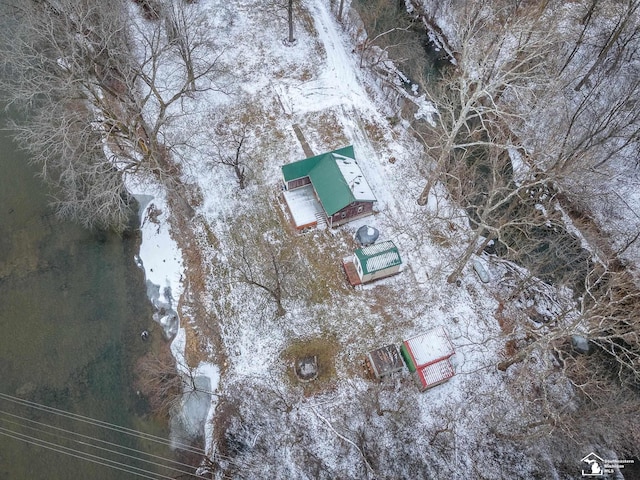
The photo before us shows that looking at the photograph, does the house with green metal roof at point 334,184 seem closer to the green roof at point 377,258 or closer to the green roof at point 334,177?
the green roof at point 334,177

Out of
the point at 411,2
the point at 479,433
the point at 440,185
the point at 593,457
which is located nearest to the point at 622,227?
the point at 440,185

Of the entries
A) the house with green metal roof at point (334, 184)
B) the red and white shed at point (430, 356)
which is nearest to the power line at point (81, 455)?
the red and white shed at point (430, 356)

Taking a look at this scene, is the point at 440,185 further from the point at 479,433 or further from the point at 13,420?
the point at 13,420

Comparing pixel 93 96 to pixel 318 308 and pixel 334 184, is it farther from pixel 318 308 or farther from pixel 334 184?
pixel 318 308

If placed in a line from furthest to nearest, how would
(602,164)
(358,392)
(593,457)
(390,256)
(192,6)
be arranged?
(192,6)
(602,164)
(390,256)
(358,392)
(593,457)

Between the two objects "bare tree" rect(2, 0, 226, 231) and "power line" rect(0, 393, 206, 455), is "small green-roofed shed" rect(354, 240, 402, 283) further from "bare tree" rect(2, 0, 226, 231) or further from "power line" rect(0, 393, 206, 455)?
"power line" rect(0, 393, 206, 455)

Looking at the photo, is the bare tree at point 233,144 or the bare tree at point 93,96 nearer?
the bare tree at point 93,96

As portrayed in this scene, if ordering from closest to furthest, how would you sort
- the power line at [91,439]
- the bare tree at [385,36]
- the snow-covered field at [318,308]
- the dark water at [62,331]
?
the power line at [91,439], the snow-covered field at [318,308], the dark water at [62,331], the bare tree at [385,36]
